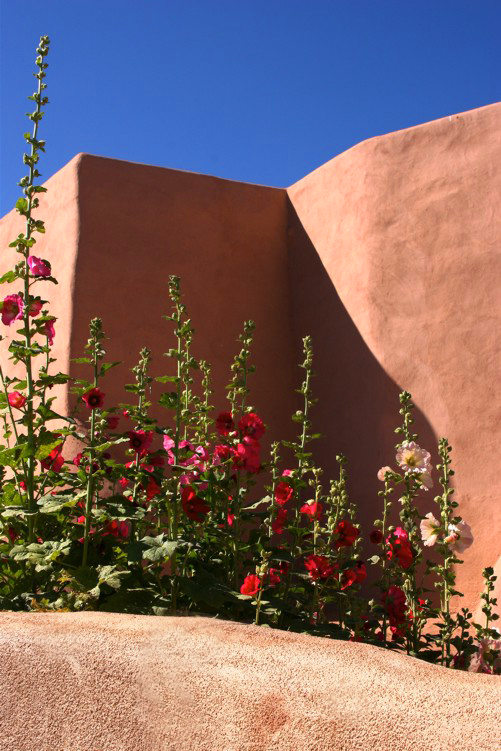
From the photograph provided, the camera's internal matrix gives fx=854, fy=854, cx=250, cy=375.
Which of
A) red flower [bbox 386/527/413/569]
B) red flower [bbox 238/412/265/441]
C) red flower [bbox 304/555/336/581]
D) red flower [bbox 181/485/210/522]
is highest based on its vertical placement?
red flower [bbox 238/412/265/441]

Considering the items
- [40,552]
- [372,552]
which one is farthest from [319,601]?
[372,552]

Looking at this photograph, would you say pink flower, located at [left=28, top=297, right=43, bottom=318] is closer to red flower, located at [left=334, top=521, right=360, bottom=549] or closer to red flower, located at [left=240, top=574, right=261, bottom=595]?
red flower, located at [left=240, top=574, right=261, bottom=595]

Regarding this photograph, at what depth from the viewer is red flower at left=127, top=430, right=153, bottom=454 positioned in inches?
118

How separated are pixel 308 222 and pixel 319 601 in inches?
177

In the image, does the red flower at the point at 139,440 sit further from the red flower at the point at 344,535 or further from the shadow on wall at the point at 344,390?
the shadow on wall at the point at 344,390

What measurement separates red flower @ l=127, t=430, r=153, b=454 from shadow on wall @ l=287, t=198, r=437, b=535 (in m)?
3.03

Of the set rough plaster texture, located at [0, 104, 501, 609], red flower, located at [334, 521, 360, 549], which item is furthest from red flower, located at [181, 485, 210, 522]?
rough plaster texture, located at [0, 104, 501, 609]

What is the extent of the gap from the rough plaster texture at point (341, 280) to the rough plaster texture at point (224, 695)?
3556mm

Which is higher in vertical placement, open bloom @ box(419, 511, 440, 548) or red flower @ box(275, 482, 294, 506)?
red flower @ box(275, 482, 294, 506)

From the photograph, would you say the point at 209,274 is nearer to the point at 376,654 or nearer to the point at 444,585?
the point at 444,585

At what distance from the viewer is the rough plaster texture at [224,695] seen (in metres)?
1.73

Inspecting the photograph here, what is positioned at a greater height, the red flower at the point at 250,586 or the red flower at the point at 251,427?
the red flower at the point at 251,427

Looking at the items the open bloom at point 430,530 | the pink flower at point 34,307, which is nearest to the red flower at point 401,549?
the open bloom at point 430,530

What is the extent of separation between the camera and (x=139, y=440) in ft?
9.86
